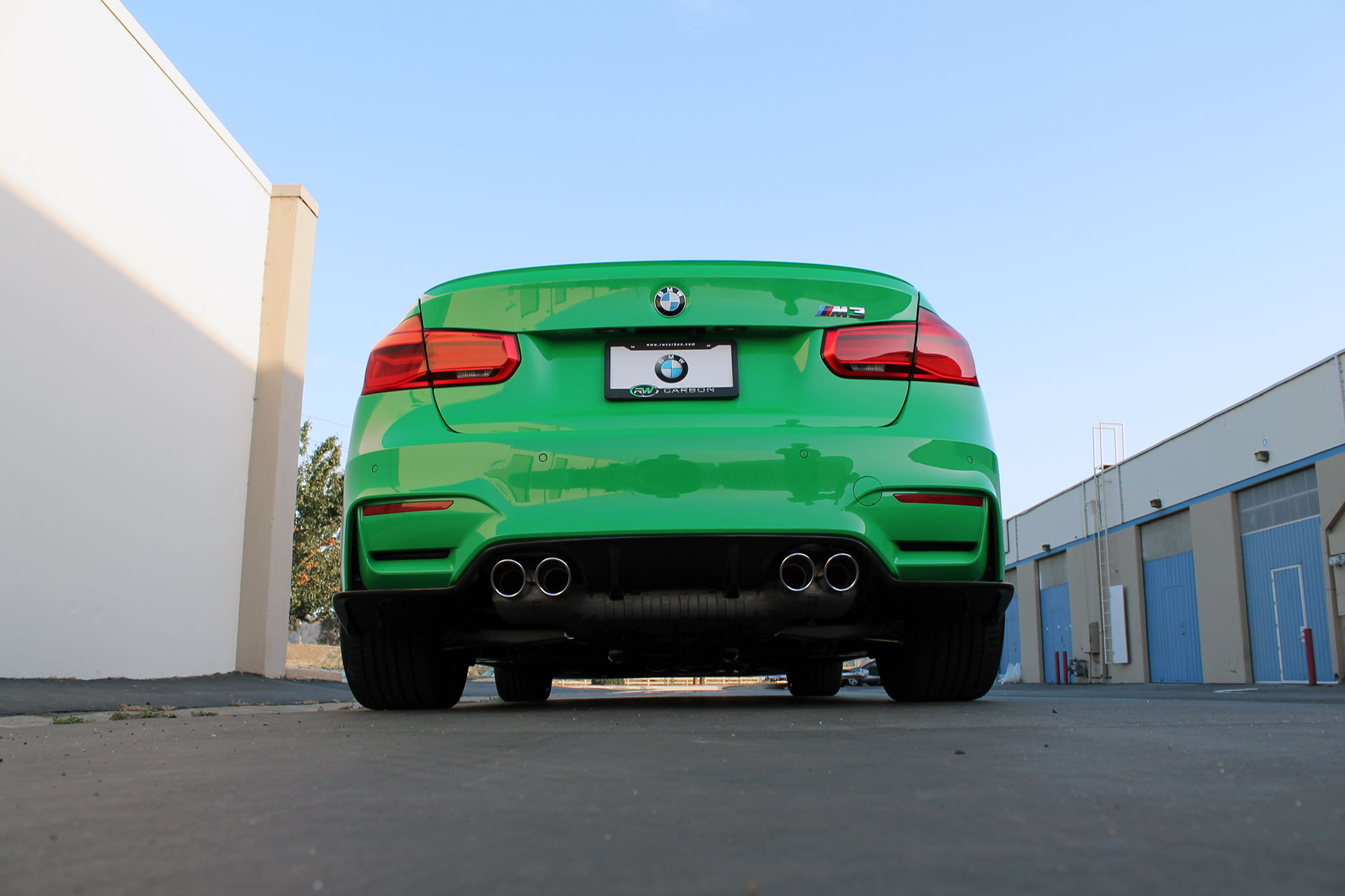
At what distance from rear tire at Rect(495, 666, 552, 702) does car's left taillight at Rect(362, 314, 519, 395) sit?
2527 mm

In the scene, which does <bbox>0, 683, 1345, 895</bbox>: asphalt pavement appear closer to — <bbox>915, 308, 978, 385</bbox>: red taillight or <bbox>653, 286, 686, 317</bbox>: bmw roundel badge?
<bbox>915, 308, 978, 385</bbox>: red taillight

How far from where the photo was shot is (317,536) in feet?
139

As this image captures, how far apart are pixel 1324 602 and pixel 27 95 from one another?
761 inches

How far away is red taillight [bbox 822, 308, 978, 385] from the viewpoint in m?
3.68

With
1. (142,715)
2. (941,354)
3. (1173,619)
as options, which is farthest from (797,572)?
(1173,619)

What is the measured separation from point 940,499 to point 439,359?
1.72 meters

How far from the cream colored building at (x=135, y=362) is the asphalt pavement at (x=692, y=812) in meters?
6.11

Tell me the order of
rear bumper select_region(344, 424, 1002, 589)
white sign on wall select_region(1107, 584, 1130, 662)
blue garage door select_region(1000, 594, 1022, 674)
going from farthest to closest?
blue garage door select_region(1000, 594, 1022, 674) < white sign on wall select_region(1107, 584, 1130, 662) < rear bumper select_region(344, 424, 1002, 589)

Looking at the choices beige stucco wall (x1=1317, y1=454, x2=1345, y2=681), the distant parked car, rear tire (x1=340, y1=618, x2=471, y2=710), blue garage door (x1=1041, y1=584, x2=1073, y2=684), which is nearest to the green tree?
the distant parked car

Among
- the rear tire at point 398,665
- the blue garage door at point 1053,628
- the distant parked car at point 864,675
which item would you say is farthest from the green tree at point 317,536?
the rear tire at point 398,665

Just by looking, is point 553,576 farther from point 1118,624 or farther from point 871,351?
point 1118,624

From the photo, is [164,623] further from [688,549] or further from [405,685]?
[688,549]

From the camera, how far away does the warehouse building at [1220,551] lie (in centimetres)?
1856

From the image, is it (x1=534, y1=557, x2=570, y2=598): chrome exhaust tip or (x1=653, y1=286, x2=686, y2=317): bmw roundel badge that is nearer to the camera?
(x1=534, y1=557, x2=570, y2=598): chrome exhaust tip
